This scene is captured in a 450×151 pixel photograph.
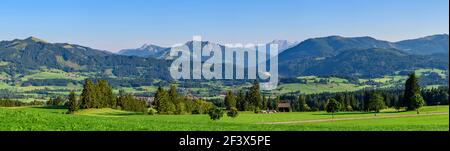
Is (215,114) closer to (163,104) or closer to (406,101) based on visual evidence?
(163,104)

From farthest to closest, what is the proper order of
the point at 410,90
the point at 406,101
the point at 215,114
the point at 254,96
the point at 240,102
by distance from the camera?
the point at 240,102
the point at 254,96
the point at 410,90
the point at 406,101
the point at 215,114

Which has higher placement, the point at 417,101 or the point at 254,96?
the point at 417,101

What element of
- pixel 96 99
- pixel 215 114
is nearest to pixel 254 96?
pixel 96 99

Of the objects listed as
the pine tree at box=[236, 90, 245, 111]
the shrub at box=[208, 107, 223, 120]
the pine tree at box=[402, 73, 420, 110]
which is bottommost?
the pine tree at box=[236, 90, 245, 111]

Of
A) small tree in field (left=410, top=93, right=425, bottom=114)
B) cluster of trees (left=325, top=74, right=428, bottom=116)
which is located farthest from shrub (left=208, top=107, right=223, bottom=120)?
small tree in field (left=410, top=93, right=425, bottom=114)

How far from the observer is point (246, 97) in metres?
164

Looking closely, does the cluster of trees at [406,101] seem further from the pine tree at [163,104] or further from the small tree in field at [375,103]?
the pine tree at [163,104]

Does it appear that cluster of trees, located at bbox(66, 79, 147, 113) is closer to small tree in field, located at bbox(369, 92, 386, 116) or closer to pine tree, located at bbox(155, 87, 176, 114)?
pine tree, located at bbox(155, 87, 176, 114)

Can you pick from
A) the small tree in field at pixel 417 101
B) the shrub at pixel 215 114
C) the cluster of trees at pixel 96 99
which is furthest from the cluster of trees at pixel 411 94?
the cluster of trees at pixel 96 99

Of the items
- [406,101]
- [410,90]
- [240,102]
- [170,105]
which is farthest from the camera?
[240,102]

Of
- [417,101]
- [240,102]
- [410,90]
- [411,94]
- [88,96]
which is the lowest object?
[240,102]

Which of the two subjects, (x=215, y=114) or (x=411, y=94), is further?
(x=411, y=94)
